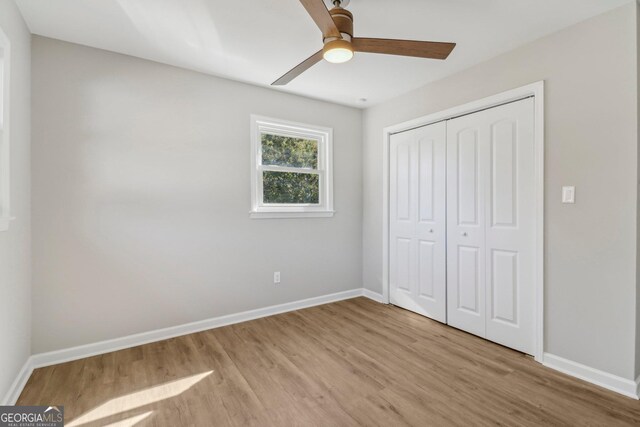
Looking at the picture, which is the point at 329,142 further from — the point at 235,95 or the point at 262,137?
the point at 235,95

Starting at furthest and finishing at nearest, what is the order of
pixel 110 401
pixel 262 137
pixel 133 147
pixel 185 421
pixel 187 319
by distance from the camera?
1. pixel 262 137
2. pixel 187 319
3. pixel 133 147
4. pixel 110 401
5. pixel 185 421

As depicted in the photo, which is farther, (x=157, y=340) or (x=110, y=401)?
(x=157, y=340)

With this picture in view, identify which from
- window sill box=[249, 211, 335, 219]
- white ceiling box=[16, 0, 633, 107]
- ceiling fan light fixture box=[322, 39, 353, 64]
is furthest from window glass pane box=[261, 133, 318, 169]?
ceiling fan light fixture box=[322, 39, 353, 64]

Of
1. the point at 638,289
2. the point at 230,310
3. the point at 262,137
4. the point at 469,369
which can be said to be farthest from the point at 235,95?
the point at 638,289

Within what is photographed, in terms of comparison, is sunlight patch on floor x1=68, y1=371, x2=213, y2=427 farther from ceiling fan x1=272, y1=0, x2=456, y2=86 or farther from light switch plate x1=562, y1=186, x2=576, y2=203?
light switch plate x1=562, y1=186, x2=576, y2=203

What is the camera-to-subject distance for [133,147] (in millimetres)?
2615

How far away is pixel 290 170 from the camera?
3.53 m

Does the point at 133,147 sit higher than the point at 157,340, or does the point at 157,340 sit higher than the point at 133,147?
the point at 133,147

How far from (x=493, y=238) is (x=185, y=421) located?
269 centimetres

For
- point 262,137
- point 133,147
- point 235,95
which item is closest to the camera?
point 133,147

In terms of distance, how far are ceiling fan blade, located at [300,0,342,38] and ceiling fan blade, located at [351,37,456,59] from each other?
0.16m

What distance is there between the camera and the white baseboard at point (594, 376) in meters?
1.91

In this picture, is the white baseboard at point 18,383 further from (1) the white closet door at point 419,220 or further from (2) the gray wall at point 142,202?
(1) the white closet door at point 419,220

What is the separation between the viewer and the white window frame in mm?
1729
